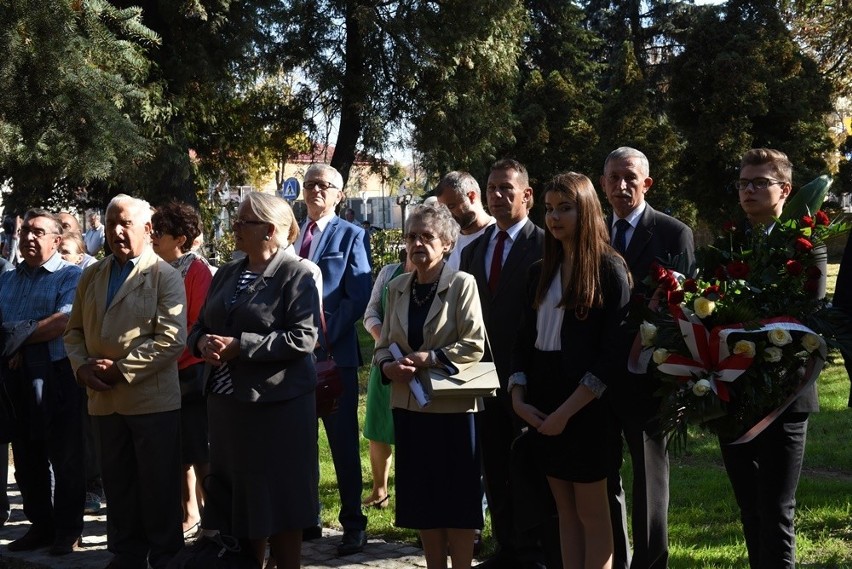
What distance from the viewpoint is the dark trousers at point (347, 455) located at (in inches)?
261

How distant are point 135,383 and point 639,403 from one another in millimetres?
2968

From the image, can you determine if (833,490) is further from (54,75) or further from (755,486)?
(54,75)

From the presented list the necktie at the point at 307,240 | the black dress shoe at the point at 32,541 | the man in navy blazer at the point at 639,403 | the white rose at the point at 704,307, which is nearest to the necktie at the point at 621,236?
the man in navy blazer at the point at 639,403

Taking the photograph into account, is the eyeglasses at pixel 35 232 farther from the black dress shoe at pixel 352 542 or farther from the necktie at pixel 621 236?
the necktie at pixel 621 236

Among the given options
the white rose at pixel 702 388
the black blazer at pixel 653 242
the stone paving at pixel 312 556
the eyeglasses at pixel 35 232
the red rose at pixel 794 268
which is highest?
the eyeglasses at pixel 35 232

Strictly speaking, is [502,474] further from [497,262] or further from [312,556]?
[312,556]

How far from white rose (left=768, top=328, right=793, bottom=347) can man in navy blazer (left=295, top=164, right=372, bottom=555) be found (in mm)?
3358

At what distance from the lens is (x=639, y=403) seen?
16.0 feet

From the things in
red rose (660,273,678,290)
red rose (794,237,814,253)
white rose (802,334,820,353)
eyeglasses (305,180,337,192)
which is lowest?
white rose (802,334,820,353)

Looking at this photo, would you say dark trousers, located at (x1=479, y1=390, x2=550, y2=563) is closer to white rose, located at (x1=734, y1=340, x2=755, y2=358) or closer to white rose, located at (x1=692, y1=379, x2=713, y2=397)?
white rose, located at (x1=692, y1=379, x2=713, y2=397)

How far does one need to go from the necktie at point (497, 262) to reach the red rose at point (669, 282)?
1.82 m

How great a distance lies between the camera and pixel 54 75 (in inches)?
421

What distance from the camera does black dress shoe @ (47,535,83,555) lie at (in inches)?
269

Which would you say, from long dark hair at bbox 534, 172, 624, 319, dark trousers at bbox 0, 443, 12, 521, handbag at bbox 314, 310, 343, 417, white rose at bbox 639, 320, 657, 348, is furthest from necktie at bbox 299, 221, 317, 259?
white rose at bbox 639, 320, 657, 348
